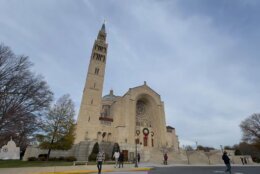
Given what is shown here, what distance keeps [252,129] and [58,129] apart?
5140 cm

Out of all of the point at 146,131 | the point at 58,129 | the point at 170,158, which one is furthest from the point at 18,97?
the point at 146,131

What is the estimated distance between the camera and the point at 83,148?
33.2 m

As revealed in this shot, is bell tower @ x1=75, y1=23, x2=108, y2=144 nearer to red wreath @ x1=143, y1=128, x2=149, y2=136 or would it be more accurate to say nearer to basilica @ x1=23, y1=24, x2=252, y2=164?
basilica @ x1=23, y1=24, x2=252, y2=164

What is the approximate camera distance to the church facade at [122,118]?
3797 cm

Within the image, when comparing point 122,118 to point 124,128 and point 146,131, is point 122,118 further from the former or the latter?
point 146,131

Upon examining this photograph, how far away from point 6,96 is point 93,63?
32249 mm

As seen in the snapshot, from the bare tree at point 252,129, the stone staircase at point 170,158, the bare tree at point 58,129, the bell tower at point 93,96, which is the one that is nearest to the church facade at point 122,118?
the bell tower at point 93,96

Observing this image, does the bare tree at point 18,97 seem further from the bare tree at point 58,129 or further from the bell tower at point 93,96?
the bell tower at point 93,96

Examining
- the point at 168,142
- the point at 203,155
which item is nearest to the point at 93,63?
the point at 168,142

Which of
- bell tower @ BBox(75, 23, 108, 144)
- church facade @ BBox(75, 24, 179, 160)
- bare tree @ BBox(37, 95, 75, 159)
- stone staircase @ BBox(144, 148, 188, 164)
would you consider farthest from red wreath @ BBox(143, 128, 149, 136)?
bare tree @ BBox(37, 95, 75, 159)

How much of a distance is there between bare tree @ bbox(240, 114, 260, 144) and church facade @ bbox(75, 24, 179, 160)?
20.0m

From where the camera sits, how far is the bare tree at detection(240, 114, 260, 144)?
46.6 m

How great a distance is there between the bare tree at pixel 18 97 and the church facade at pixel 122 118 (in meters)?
20.7

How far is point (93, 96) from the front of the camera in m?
41.7
